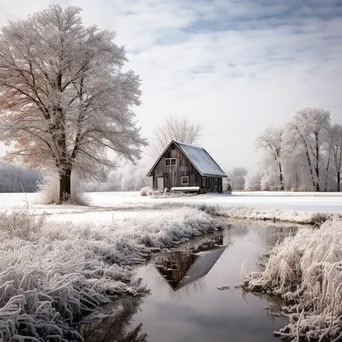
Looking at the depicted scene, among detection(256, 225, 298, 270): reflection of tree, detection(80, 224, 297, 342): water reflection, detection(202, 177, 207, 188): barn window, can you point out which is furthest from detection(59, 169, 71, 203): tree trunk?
detection(202, 177, 207, 188): barn window

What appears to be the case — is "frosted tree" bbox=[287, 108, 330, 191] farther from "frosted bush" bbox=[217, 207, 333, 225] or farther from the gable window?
"frosted bush" bbox=[217, 207, 333, 225]

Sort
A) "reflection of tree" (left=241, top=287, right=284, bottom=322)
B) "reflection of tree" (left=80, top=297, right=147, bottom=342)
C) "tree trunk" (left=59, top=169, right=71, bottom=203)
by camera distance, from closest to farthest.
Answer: "reflection of tree" (left=80, top=297, right=147, bottom=342), "reflection of tree" (left=241, top=287, right=284, bottom=322), "tree trunk" (left=59, top=169, right=71, bottom=203)

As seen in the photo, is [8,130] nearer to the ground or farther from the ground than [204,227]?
farther from the ground

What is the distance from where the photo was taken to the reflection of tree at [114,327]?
4.52 metres

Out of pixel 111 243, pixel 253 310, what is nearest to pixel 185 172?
pixel 111 243

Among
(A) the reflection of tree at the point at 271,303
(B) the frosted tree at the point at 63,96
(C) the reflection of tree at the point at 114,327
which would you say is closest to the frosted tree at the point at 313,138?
(B) the frosted tree at the point at 63,96

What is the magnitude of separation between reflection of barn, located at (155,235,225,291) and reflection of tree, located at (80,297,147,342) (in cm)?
132

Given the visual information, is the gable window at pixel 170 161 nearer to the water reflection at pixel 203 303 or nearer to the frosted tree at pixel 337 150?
the frosted tree at pixel 337 150

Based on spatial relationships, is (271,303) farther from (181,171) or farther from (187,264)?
(181,171)

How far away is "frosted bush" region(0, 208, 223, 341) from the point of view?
4.29 meters

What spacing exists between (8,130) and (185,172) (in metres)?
21.6

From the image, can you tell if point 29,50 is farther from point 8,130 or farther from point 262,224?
point 262,224

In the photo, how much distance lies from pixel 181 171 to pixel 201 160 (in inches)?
135

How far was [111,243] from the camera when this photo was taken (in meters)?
8.64
